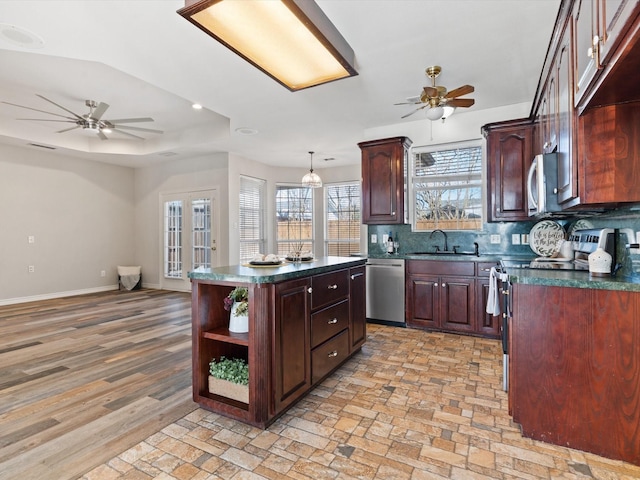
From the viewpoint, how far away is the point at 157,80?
3203 millimetres

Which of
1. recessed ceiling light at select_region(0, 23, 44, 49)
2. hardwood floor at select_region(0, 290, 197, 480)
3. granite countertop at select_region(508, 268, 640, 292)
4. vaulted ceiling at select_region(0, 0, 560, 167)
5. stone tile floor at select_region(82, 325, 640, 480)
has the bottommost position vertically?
stone tile floor at select_region(82, 325, 640, 480)

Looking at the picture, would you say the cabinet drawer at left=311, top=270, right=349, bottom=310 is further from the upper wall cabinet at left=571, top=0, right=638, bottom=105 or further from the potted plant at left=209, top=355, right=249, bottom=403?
the upper wall cabinet at left=571, top=0, right=638, bottom=105

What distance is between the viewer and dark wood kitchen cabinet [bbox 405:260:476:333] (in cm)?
375

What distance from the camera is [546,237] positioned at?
3.67m

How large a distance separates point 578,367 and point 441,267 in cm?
214

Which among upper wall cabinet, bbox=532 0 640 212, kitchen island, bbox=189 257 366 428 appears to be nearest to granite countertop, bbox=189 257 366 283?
kitchen island, bbox=189 257 366 428

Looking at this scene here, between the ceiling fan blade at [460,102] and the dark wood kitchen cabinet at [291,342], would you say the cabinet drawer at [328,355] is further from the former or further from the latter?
the ceiling fan blade at [460,102]

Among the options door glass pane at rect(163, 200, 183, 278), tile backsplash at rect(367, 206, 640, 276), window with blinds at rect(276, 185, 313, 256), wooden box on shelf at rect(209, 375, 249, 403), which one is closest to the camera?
wooden box on shelf at rect(209, 375, 249, 403)

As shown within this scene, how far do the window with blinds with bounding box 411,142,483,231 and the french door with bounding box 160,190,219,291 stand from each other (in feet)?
12.2

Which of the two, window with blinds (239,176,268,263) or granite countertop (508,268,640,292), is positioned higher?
window with blinds (239,176,268,263)

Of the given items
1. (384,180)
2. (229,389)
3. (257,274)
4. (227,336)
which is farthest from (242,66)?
(229,389)

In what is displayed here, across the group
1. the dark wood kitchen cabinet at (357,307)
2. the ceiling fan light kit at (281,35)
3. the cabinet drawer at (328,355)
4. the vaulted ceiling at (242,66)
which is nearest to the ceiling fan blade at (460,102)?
the vaulted ceiling at (242,66)

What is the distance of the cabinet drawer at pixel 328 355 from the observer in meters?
2.43

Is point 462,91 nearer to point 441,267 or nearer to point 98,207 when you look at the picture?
point 441,267
